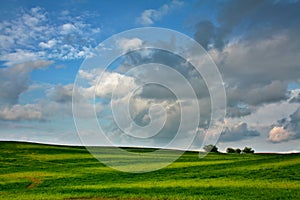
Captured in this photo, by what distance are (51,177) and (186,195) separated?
Result: 22455mm

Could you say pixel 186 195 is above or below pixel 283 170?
below

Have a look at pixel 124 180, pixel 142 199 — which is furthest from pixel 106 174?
pixel 142 199

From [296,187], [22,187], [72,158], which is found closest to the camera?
[296,187]

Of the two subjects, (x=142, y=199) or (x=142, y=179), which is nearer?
(x=142, y=199)

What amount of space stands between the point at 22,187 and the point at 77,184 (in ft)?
20.5

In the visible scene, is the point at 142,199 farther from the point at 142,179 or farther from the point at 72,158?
the point at 72,158

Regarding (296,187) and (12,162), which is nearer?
(296,187)

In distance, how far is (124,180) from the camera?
151ft

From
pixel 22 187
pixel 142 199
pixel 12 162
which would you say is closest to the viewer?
pixel 142 199

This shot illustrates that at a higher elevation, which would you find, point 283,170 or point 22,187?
point 283,170

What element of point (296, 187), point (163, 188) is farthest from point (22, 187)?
point (296, 187)

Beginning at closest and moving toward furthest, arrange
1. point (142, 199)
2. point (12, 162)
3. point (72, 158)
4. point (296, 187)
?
point (142, 199)
point (296, 187)
point (12, 162)
point (72, 158)

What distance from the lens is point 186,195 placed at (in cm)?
3366

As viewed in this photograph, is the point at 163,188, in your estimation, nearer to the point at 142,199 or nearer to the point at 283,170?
the point at 142,199
